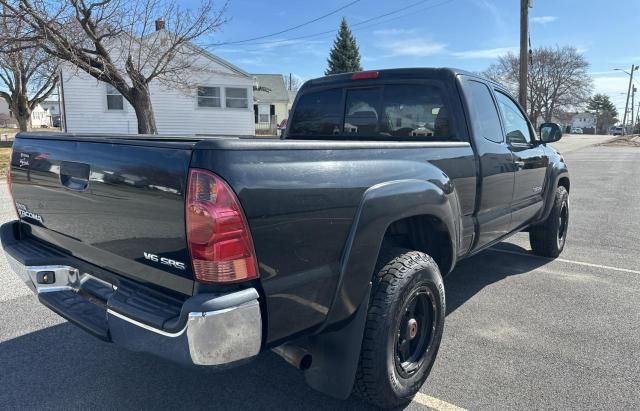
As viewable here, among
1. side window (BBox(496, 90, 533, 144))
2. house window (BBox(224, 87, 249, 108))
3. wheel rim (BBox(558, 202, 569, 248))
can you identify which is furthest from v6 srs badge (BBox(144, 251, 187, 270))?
house window (BBox(224, 87, 249, 108))

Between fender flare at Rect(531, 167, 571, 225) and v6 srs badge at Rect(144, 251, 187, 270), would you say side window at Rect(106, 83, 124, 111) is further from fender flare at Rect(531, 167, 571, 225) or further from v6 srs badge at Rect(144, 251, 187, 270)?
v6 srs badge at Rect(144, 251, 187, 270)

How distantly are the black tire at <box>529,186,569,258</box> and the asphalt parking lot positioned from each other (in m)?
0.68

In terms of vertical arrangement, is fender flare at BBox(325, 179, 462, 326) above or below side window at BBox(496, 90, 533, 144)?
below

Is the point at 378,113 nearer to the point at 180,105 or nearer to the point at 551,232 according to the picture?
the point at 551,232

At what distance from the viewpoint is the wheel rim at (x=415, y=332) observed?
2691 millimetres

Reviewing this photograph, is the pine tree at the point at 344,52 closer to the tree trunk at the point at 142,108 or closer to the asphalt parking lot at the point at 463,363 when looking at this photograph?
the tree trunk at the point at 142,108

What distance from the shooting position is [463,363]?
3135 millimetres

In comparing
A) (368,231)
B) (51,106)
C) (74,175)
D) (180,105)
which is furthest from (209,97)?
(51,106)

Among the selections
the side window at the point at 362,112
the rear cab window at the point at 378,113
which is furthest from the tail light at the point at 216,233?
the side window at the point at 362,112

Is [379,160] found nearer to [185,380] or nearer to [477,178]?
[477,178]

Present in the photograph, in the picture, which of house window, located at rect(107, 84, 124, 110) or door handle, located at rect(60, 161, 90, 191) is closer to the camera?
door handle, located at rect(60, 161, 90, 191)

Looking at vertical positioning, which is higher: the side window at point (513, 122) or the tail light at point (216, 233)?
the side window at point (513, 122)

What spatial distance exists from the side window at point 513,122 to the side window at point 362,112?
1.15m

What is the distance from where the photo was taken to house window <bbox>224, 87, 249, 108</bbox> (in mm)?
23219
